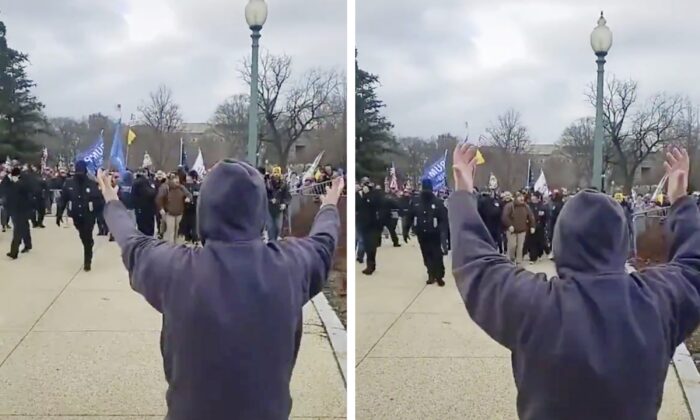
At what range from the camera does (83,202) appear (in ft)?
7.22

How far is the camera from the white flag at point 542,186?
6.93 ft

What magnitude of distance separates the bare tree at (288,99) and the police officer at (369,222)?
0.26 meters

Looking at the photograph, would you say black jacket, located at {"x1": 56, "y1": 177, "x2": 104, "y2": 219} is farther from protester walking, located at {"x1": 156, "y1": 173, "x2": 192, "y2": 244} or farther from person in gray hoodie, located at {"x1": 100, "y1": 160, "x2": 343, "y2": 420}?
person in gray hoodie, located at {"x1": 100, "y1": 160, "x2": 343, "y2": 420}

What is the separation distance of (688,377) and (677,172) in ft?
1.91

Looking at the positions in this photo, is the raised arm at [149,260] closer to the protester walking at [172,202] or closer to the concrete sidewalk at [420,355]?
the protester walking at [172,202]

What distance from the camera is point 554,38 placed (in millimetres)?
2244

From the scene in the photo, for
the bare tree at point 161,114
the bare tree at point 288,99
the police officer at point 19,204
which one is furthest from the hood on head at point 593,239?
the police officer at point 19,204

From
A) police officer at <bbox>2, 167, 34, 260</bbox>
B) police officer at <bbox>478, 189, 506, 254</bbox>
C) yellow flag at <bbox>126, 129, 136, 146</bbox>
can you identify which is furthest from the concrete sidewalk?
police officer at <bbox>2, 167, 34, 260</bbox>

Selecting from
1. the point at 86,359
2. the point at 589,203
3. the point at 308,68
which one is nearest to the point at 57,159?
the point at 86,359

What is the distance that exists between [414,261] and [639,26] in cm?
95

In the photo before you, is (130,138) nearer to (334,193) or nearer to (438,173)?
(334,193)

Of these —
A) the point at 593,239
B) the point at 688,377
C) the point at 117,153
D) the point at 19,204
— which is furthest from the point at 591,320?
the point at 19,204

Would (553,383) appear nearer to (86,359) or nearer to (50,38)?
(86,359)

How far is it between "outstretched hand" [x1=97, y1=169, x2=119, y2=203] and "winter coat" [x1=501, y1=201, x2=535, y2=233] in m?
1.09
